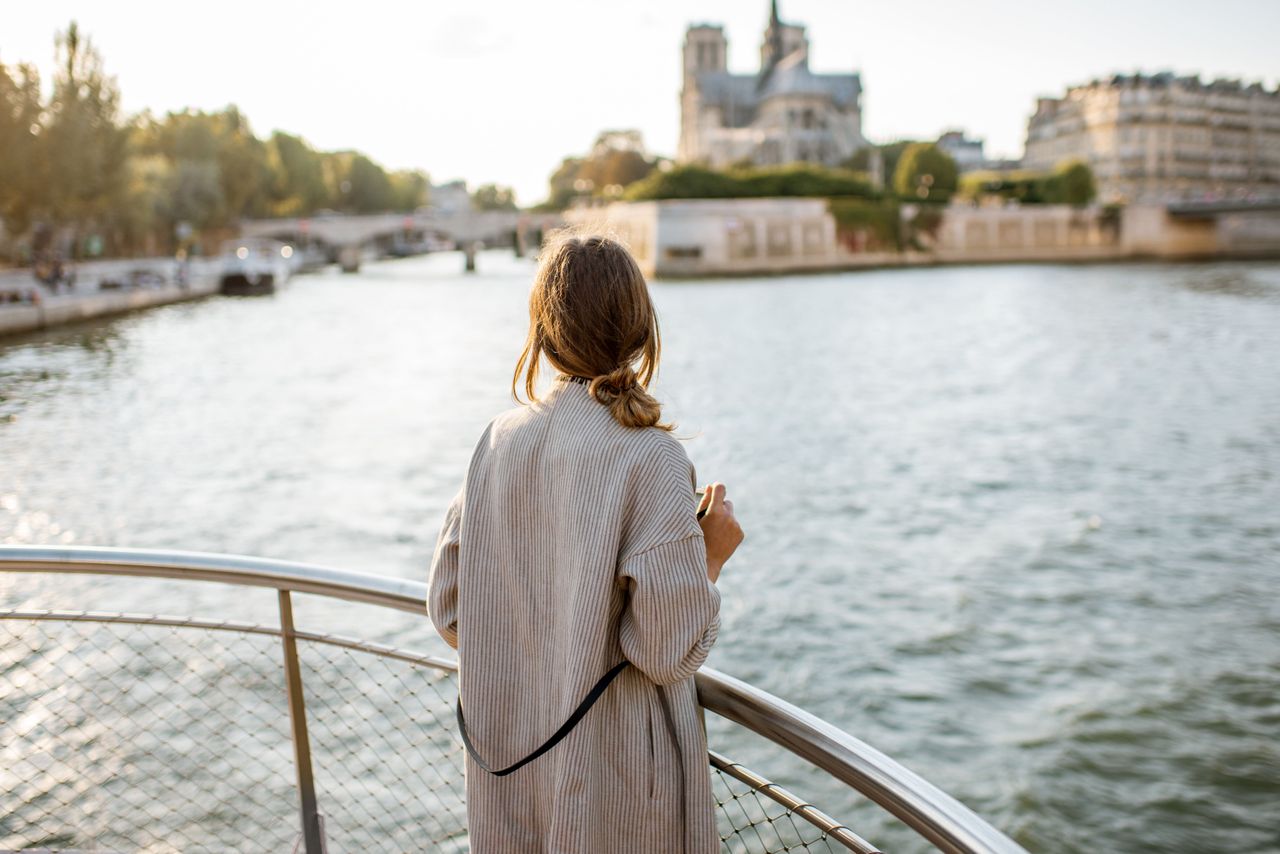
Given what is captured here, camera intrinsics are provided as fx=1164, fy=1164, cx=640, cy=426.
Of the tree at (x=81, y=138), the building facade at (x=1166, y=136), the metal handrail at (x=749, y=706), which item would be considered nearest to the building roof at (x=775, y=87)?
the building facade at (x=1166, y=136)

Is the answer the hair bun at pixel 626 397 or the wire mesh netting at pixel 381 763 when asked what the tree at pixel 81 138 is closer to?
the wire mesh netting at pixel 381 763

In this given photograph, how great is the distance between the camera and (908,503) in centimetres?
1451

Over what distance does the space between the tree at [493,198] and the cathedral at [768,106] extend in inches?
1549

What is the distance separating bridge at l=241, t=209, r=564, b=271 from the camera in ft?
255

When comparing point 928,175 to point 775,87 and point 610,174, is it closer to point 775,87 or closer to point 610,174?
point 610,174

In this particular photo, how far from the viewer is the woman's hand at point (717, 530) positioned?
1694 millimetres

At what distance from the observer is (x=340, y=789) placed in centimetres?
686

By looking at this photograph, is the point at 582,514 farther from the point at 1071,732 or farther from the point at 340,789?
the point at 1071,732

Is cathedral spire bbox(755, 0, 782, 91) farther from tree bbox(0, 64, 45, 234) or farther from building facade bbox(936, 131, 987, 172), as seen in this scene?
tree bbox(0, 64, 45, 234)

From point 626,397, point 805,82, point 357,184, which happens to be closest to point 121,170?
point 626,397

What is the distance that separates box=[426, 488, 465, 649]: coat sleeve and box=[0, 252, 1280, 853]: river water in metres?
0.43

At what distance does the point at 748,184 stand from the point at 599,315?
61.8m

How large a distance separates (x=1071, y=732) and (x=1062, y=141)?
102m

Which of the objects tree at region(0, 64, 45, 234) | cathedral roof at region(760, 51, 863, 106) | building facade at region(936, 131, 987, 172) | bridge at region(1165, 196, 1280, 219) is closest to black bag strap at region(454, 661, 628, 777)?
tree at region(0, 64, 45, 234)
